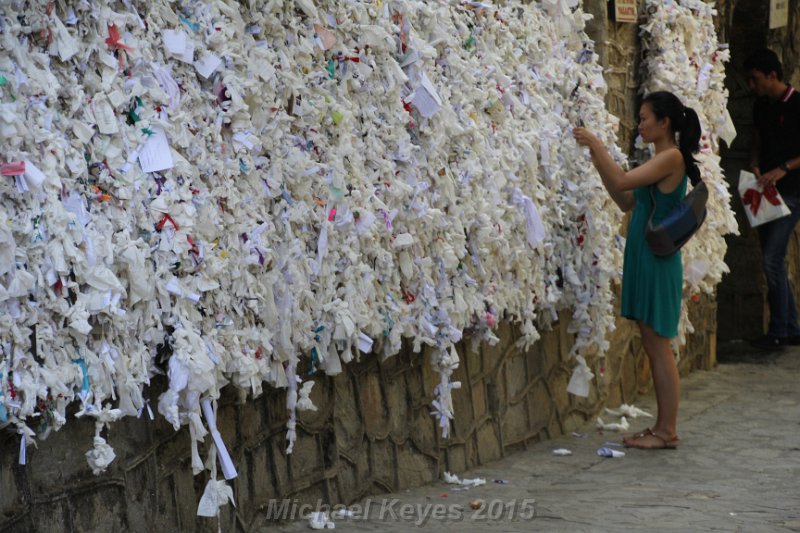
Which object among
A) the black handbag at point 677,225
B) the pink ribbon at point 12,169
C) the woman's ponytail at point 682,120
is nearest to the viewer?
the pink ribbon at point 12,169

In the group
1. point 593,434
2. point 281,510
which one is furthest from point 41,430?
point 593,434

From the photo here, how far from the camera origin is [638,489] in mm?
5008

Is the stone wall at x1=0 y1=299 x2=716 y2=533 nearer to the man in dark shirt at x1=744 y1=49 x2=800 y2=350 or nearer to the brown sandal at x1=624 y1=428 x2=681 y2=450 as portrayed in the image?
the brown sandal at x1=624 y1=428 x2=681 y2=450

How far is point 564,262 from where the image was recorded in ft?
19.3

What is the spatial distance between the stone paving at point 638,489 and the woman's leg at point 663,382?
93 millimetres

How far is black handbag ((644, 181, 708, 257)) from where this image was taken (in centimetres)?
551

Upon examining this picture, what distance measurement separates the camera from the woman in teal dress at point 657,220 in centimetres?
557

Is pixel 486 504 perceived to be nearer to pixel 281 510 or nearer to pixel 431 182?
pixel 281 510

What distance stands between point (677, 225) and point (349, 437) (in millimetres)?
1877

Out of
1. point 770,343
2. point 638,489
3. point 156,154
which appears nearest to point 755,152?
point 770,343

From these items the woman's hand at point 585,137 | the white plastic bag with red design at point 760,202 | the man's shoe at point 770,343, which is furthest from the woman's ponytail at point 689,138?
the man's shoe at point 770,343

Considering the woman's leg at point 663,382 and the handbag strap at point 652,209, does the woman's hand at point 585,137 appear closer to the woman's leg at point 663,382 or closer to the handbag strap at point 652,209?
the handbag strap at point 652,209

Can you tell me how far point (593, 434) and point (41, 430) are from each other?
356 centimetres

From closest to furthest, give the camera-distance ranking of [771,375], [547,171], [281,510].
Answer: [281,510] → [547,171] → [771,375]
